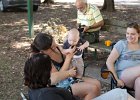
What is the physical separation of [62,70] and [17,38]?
17.8 feet

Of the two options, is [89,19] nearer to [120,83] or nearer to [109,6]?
[120,83]

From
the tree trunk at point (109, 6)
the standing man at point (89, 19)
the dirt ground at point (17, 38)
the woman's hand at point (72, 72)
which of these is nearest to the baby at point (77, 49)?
the woman's hand at point (72, 72)

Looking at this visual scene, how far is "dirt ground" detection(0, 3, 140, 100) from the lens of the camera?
5.99m

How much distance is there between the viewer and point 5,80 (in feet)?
20.2

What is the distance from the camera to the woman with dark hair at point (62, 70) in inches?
150

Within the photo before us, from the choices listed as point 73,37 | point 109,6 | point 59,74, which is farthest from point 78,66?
point 109,6

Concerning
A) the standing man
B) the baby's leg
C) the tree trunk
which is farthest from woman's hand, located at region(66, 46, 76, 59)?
the tree trunk

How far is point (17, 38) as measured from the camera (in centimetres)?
930

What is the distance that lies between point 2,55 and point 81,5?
7.80 feet

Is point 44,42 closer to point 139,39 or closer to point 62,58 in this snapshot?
point 62,58

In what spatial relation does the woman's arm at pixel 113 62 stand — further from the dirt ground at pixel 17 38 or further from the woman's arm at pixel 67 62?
the dirt ground at pixel 17 38

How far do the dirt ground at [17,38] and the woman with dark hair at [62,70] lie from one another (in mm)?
1529

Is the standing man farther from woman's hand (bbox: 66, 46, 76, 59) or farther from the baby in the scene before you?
woman's hand (bbox: 66, 46, 76, 59)

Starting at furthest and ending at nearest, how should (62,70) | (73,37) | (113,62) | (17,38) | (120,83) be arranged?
(17,38)
(113,62)
(120,83)
(73,37)
(62,70)
